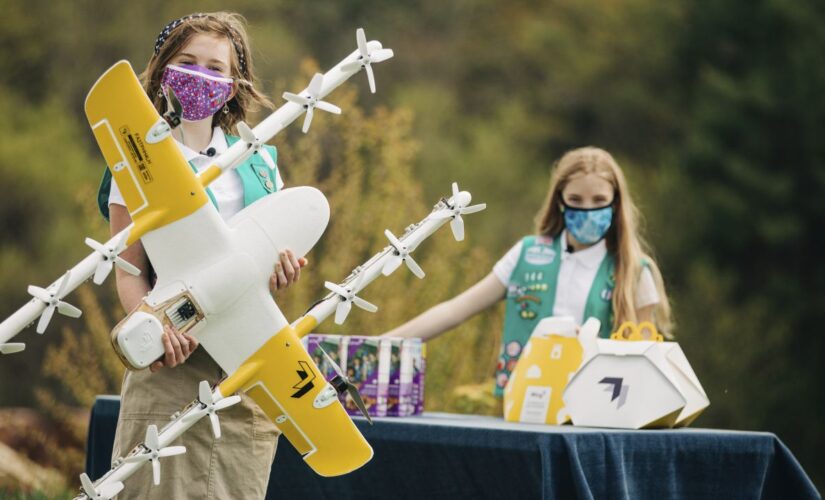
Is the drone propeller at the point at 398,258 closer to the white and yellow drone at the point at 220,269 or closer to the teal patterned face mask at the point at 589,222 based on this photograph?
the white and yellow drone at the point at 220,269

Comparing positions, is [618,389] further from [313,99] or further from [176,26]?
[176,26]

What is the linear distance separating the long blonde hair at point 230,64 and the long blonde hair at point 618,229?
2106 millimetres

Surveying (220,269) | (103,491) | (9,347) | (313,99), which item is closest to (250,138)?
(313,99)

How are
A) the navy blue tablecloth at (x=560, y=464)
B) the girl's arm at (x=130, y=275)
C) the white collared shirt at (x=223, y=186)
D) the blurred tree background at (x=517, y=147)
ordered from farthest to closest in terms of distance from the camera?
1. the blurred tree background at (x=517, y=147)
2. the navy blue tablecloth at (x=560, y=464)
3. the white collared shirt at (x=223, y=186)
4. the girl's arm at (x=130, y=275)

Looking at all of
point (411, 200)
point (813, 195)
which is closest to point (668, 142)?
point (813, 195)

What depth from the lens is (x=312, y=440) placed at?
3.06 meters

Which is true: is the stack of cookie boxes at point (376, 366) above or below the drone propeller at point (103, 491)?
below

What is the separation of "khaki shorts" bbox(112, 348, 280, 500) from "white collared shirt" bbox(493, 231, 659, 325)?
2.24 meters

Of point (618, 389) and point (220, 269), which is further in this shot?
point (618, 389)

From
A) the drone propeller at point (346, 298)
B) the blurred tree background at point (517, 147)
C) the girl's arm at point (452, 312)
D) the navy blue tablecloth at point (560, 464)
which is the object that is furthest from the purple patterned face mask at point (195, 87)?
the blurred tree background at point (517, 147)

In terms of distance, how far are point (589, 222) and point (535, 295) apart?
0.37 m

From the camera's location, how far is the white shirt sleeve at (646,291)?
17.0 ft

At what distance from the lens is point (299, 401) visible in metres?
3.02

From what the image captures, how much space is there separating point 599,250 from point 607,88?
1370 centimetres
